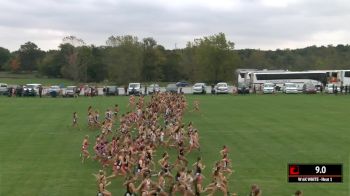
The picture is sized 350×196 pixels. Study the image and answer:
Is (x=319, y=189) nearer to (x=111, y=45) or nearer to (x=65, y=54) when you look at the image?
(x=111, y=45)

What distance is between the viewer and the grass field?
2288 centimetres

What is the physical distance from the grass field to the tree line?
57.6m

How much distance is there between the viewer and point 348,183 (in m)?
22.8

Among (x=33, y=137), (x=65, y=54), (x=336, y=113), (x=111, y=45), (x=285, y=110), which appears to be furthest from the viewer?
(x=65, y=54)

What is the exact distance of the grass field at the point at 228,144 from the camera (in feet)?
75.0

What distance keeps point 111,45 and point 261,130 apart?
8578 centimetres

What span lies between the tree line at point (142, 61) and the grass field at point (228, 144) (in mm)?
57615

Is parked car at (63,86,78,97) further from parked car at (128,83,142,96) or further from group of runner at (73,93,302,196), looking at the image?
group of runner at (73,93,302,196)

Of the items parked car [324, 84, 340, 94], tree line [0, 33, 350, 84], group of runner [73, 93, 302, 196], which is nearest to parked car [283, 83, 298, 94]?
parked car [324, 84, 340, 94]

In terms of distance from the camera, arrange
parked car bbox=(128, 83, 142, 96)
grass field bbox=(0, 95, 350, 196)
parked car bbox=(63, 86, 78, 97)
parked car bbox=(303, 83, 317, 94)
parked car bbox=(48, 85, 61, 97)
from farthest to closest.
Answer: parked car bbox=(303, 83, 317, 94)
parked car bbox=(128, 83, 142, 96)
parked car bbox=(63, 86, 78, 97)
parked car bbox=(48, 85, 61, 97)
grass field bbox=(0, 95, 350, 196)

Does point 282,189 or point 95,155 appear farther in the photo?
point 95,155

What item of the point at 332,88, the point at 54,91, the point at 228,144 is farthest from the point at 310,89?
the point at 228,144

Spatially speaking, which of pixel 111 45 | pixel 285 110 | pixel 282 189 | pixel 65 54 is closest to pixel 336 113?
pixel 285 110
